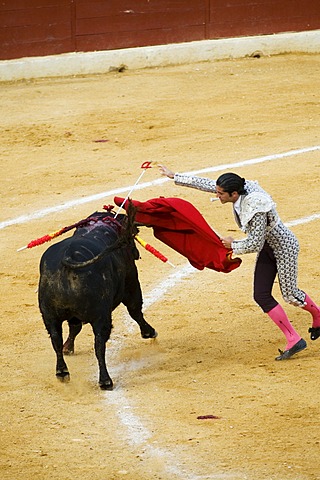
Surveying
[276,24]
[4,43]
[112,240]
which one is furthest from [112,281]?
[276,24]

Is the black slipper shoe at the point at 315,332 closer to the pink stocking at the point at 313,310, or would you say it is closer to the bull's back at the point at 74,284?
the pink stocking at the point at 313,310

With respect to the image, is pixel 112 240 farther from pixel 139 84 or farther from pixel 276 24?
pixel 276 24

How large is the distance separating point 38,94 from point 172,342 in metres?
7.04

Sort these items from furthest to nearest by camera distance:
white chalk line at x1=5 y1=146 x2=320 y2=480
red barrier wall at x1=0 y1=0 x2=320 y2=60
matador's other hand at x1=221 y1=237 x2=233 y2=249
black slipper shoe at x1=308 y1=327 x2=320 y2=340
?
red barrier wall at x1=0 y1=0 x2=320 y2=60
black slipper shoe at x1=308 y1=327 x2=320 y2=340
matador's other hand at x1=221 y1=237 x2=233 y2=249
white chalk line at x1=5 y1=146 x2=320 y2=480

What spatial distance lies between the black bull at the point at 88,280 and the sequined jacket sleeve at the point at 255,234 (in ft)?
2.00

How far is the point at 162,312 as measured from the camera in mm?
7012

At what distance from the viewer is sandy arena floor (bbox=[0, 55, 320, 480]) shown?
5031 mm

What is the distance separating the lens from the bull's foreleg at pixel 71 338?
621 cm

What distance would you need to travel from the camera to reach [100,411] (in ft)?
18.0

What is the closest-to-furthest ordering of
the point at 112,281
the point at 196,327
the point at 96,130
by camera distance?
the point at 112,281, the point at 196,327, the point at 96,130

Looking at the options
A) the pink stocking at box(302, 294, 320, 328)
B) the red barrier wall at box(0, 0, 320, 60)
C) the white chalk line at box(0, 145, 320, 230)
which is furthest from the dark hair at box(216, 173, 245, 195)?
the red barrier wall at box(0, 0, 320, 60)

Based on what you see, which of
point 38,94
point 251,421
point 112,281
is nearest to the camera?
point 251,421

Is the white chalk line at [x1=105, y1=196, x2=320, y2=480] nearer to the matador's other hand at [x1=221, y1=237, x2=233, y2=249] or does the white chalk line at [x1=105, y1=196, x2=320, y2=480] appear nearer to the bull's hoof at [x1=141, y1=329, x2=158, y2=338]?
the bull's hoof at [x1=141, y1=329, x2=158, y2=338]

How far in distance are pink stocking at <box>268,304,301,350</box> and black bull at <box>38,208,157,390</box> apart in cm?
85
